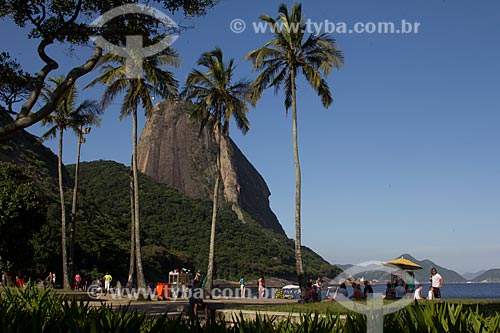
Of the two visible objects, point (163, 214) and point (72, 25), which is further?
point (163, 214)

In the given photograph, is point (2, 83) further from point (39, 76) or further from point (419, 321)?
point (419, 321)

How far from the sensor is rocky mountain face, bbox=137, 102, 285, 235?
16099 centimetres

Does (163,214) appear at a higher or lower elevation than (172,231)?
higher

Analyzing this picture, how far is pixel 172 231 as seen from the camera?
102 m

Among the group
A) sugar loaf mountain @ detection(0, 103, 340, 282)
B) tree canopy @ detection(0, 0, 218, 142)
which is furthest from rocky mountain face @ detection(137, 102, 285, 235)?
tree canopy @ detection(0, 0, 218, 142)

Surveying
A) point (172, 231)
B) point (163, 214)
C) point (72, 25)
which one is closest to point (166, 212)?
point (163, 214)

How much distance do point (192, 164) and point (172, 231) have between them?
208 feet

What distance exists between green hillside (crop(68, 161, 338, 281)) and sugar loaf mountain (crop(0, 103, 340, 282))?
0.17 m

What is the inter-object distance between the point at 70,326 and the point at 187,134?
168m

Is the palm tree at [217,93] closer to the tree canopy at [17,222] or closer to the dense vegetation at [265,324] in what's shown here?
the tree canopy at [17,222]

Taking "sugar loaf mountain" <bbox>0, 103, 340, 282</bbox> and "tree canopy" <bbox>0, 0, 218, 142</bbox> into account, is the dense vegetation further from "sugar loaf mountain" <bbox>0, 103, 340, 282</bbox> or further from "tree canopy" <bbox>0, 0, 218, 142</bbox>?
"sugar loaf mountain" <bbox>0, 103, 340, 282</bbox>

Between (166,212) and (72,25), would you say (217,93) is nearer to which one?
(72,25)

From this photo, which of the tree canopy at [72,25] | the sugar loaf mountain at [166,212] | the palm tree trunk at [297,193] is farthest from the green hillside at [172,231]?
the tree canopy at [72,25]

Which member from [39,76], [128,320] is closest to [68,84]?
[39,76]
